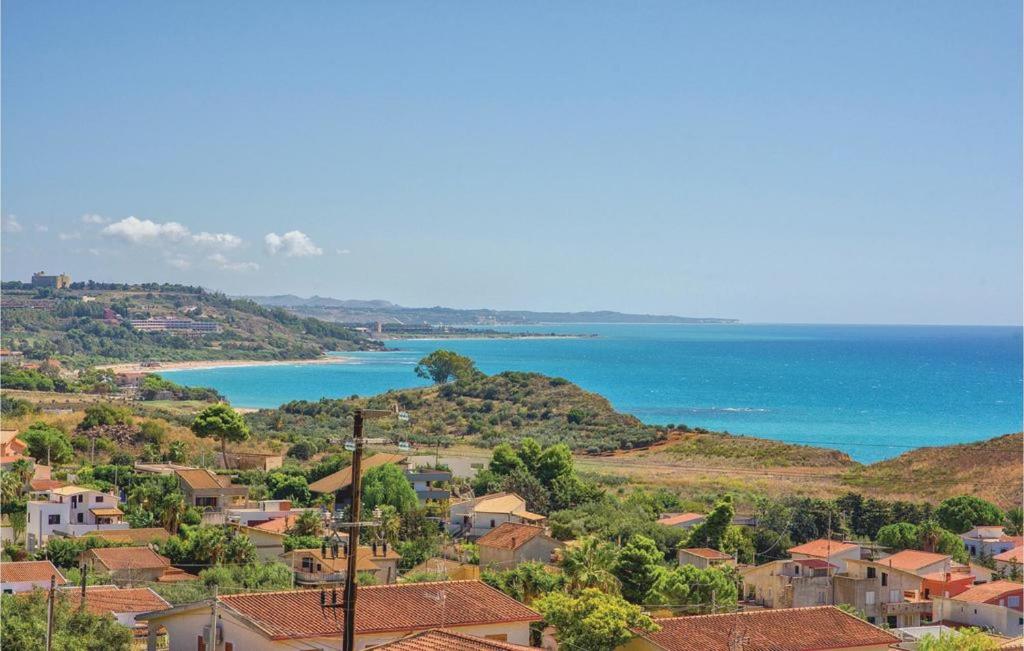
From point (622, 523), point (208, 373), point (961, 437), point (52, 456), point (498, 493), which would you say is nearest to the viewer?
point (622, 523)

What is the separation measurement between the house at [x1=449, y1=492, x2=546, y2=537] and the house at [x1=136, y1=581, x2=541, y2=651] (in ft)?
52.9

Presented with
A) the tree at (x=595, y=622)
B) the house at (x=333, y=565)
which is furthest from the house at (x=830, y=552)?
the tree at (x=595, y=622)

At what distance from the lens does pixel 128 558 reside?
2969 centimetres

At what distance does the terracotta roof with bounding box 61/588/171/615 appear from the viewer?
23.5 meters

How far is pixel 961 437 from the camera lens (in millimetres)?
101062

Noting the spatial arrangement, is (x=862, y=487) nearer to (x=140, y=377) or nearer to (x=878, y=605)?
(x=878, y=605)

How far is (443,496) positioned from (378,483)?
4444 millimetres

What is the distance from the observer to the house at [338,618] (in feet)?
60.5

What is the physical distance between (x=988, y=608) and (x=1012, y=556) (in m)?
8.22

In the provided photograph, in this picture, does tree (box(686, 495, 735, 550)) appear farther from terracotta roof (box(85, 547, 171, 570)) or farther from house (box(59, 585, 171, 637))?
house (box(59, 585, 171, 637))

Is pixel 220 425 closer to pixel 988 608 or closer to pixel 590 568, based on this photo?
pixel 590 568

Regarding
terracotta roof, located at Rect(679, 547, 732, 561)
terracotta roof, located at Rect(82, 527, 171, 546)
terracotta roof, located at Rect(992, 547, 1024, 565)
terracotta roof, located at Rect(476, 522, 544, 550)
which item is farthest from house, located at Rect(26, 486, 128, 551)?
terracotta roof, located at Rect(992, 547, 1024, 565)

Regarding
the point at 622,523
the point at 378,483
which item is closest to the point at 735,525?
the point at 622,523

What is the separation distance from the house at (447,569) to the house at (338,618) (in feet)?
19.1
